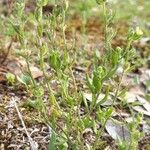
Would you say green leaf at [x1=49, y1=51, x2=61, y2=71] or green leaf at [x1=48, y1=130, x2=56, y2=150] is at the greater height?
green leaf at [x1=49, y1=51, x2=61, y2=71]

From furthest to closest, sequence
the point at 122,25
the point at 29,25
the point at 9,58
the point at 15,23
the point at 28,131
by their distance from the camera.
A: 1. the point at 122,25
2. the point at 29,25
3. the point at 9,58
4. the point at 28,131
5. the point at 15,23

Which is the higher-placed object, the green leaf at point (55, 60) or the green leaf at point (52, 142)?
the green leaf at point (55, 60)

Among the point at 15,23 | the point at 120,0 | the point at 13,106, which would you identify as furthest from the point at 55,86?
the point at 120,0

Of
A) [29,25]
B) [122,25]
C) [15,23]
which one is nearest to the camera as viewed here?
[15,23]

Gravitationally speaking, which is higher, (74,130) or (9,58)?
(9,58)

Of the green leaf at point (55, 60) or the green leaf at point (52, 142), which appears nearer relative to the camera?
the green leaf at point (55, 60)

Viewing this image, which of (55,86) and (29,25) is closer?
(55,86)

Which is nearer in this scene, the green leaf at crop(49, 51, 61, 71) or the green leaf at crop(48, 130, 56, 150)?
the green leaf at crop(49, 51, 61, 71)

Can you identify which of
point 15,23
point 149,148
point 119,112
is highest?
point 15,23

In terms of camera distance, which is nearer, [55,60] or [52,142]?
[55,60]

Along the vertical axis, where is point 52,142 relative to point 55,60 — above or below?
below

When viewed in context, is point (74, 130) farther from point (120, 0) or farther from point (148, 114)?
point (120, 0)
